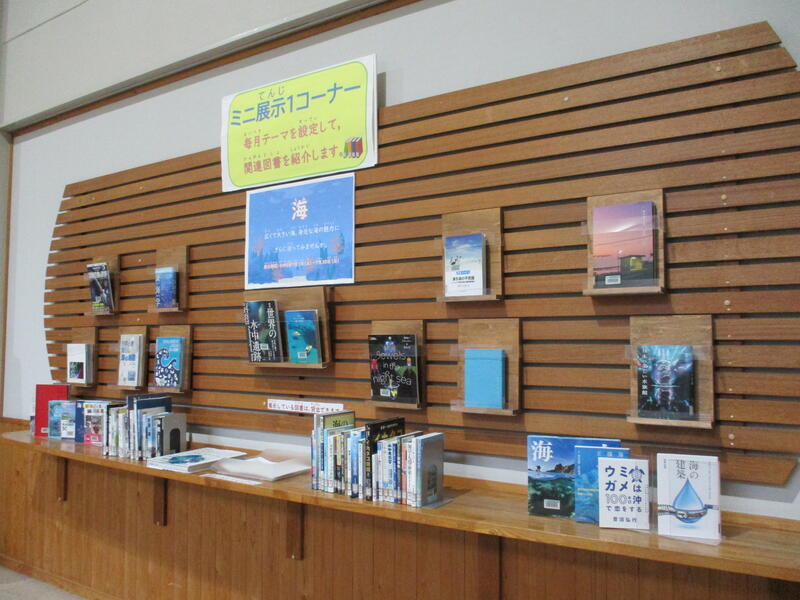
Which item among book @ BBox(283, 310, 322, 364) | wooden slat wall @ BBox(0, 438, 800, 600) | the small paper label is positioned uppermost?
book @ BBox(283, 310, 322, 364)

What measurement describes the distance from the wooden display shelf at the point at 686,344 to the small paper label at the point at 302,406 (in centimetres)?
140

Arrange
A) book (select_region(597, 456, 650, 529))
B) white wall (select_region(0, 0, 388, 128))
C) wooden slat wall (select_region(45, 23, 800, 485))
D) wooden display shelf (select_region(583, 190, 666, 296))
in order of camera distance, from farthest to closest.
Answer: white wall (select_region(0, 0, 388, 128))
wooden display shelf (select_region(583, 190, 666, 296))
wooden slat wall (select_region(45, 23, 800, 485))
book (select_region(597, 456, 650, 529))

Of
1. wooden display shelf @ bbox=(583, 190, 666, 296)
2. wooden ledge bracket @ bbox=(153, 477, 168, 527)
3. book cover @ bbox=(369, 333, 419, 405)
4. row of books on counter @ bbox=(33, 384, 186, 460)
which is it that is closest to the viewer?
wooden display shelf @ bbox=(583, 190, 666, 296)

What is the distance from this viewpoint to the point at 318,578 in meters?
2.95

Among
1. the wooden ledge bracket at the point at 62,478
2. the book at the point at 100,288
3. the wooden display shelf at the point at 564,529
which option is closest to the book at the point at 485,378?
the wooden display shelf at the point at 564,529

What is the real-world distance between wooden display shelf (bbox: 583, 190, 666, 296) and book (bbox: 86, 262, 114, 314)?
3076 mm

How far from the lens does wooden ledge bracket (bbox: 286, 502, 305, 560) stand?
9.79 ft

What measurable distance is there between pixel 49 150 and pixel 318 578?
3786 millimetres

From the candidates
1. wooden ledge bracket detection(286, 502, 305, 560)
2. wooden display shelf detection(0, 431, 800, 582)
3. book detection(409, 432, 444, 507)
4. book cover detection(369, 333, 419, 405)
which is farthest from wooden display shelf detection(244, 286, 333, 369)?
book detection(409, 432, 444, 507)

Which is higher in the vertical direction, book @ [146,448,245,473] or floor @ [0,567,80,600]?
book @ [146,448,245,473]

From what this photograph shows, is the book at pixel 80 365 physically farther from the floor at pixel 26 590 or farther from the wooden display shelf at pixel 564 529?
the wooden display shelf at pixel 564 529

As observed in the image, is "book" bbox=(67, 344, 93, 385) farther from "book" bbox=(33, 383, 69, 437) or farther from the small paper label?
the small paper label

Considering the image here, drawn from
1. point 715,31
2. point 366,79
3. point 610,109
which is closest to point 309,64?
point 366,79

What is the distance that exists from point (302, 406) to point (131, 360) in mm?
1380
